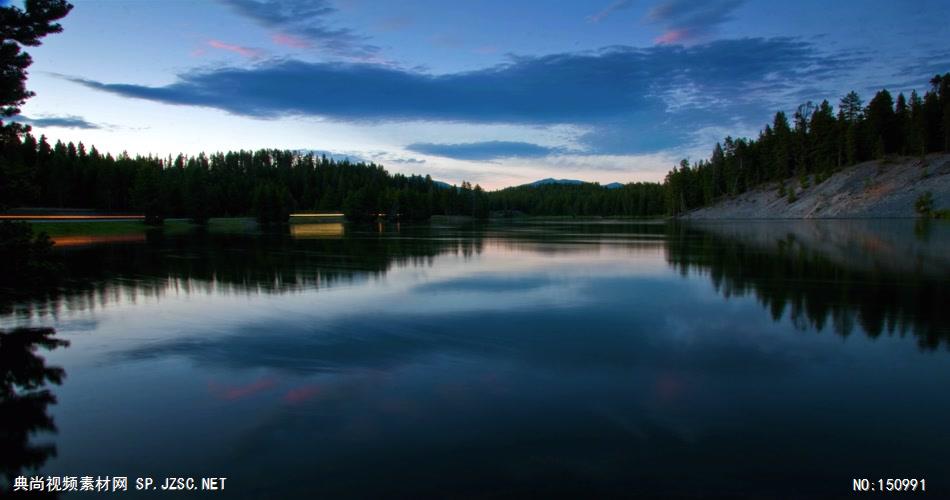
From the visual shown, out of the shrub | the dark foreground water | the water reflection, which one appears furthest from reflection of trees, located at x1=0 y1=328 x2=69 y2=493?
A: the shrub

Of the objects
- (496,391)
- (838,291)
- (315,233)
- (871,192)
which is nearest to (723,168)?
(871,192)

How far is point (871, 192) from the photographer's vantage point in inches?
3949

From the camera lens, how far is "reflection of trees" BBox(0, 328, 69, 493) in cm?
712

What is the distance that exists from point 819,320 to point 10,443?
1714 centimetres

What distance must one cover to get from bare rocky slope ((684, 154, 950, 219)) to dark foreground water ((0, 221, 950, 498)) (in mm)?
90602

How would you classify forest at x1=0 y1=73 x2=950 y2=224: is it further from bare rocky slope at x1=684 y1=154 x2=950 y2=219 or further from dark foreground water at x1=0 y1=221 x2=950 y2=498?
dark foreground water at x1=0 y1=221 x2=950 y2=498

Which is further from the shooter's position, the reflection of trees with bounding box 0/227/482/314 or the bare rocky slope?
the bare rocky slope

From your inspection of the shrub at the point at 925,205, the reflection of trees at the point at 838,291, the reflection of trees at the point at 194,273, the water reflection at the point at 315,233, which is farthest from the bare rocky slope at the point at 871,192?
the reflection of trees at the point at 194,273

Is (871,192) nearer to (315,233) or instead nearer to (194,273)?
(315,233)

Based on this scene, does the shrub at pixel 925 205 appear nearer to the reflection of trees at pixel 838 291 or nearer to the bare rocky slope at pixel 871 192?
the bare rocky slope at pixel 871 192

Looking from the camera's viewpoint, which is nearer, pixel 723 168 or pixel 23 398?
pixel 23 398

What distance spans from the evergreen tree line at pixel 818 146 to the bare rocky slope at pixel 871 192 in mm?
3681

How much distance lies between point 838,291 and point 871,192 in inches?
4041

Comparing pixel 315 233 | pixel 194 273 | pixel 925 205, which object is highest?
pixel 925 205
